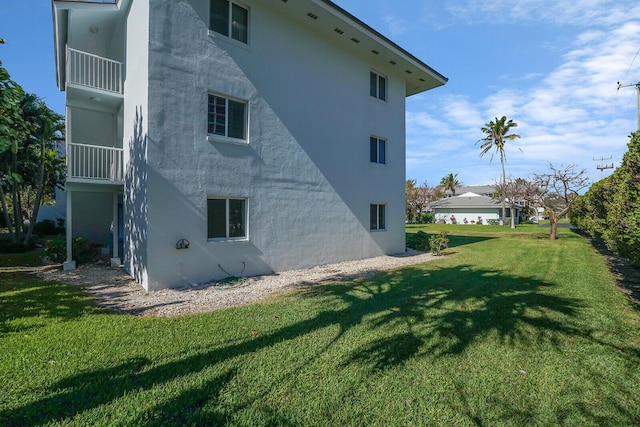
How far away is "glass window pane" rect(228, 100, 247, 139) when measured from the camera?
9.46 metres

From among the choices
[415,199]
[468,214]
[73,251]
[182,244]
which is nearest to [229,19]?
[182,244]

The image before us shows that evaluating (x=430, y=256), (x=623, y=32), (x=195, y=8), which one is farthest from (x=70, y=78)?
(x=623, y=32)

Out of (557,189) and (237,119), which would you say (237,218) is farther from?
(557,189)

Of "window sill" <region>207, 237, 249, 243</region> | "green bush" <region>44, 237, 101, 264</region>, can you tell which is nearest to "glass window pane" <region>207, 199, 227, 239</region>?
"window sill" <region>207, 237, 249, 243</region>

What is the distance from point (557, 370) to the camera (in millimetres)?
3873

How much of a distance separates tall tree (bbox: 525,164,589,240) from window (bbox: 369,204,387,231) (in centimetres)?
1504

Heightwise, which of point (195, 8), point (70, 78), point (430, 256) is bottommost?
point (430, 256)

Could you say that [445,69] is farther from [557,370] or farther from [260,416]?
[260,416]

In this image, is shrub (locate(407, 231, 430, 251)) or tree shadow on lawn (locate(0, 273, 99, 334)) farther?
shrub (locate(407, 231, 430, 251))

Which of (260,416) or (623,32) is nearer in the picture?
(260,416)

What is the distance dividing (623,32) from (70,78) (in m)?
18.5

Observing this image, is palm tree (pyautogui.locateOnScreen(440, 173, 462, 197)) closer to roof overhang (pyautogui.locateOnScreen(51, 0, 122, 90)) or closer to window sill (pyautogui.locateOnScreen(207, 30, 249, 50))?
window sill (pyautogui.locateOnScreen(207, 30, 249, 50))

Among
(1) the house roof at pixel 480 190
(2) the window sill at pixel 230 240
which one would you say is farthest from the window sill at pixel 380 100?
(1) the house roof at pixel 480 190

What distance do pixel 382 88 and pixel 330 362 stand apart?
13474mm
